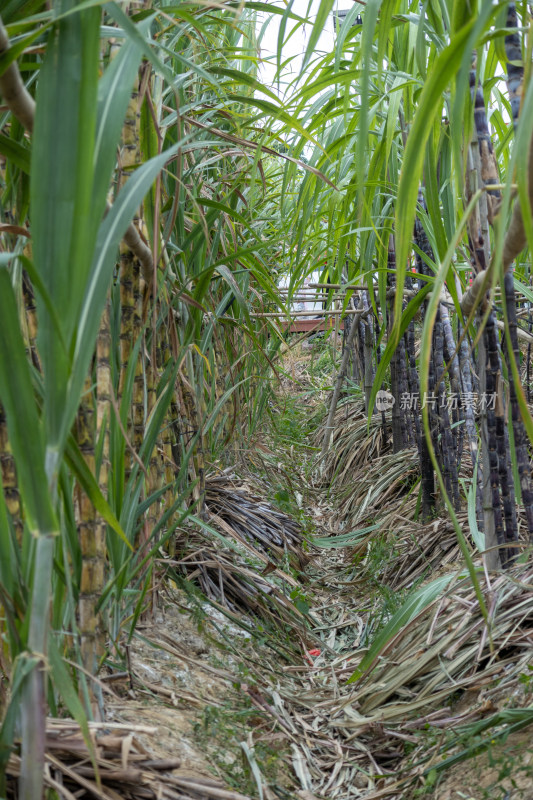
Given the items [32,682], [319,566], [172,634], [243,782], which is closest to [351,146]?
[319,566]

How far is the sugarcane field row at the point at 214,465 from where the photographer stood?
17.7 inches

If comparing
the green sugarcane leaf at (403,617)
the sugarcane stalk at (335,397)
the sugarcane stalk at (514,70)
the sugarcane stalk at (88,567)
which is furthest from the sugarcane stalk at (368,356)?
the sugarcane stalk at (88,567)

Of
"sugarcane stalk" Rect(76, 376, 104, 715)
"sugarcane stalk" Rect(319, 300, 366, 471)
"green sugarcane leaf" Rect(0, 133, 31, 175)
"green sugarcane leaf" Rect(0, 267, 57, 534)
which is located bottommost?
"sugarcane stalk" Rect(319, 300, 366, 471)

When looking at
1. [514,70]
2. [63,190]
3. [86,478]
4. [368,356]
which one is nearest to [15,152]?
[63,190]

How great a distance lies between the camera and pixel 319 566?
213cm

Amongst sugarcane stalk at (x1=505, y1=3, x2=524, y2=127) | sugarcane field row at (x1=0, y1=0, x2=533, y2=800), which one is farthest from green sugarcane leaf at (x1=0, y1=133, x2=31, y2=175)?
sugarcane stalk at (x1=505, y1=3, x2=524, y2=127)

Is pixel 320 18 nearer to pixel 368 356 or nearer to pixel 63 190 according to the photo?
pixel 63 190

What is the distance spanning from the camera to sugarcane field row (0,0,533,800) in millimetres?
450

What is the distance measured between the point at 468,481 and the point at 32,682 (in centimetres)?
166

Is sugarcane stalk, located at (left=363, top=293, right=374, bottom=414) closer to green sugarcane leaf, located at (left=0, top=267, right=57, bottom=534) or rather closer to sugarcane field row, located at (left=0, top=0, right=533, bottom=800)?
sugarcane field row, located at (left=0, top=0, right=533, bottom=800)

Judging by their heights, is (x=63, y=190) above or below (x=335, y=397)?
above

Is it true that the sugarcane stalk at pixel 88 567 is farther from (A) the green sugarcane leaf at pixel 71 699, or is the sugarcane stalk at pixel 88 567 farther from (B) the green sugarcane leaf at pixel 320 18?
(B) the green sugarcane leaf at pixel 320 18

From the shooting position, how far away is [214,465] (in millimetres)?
1957

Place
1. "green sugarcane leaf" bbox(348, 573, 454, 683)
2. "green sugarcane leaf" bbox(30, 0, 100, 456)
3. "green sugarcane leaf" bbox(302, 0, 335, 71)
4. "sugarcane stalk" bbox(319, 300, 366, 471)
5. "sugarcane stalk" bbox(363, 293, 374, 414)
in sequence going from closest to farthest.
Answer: "green sugarcane leaf" bbox(30, 0, 100, 456), "green sugarcane leaf" bbox(302, 0, 335, 71), "green sugarcane leaf" bbox(348, 573, 454, 683), "sugarcane stalk" bbox(363, 293, 374, 414), "sugarcane stalk" bbox(319, 300, 366, 471)
